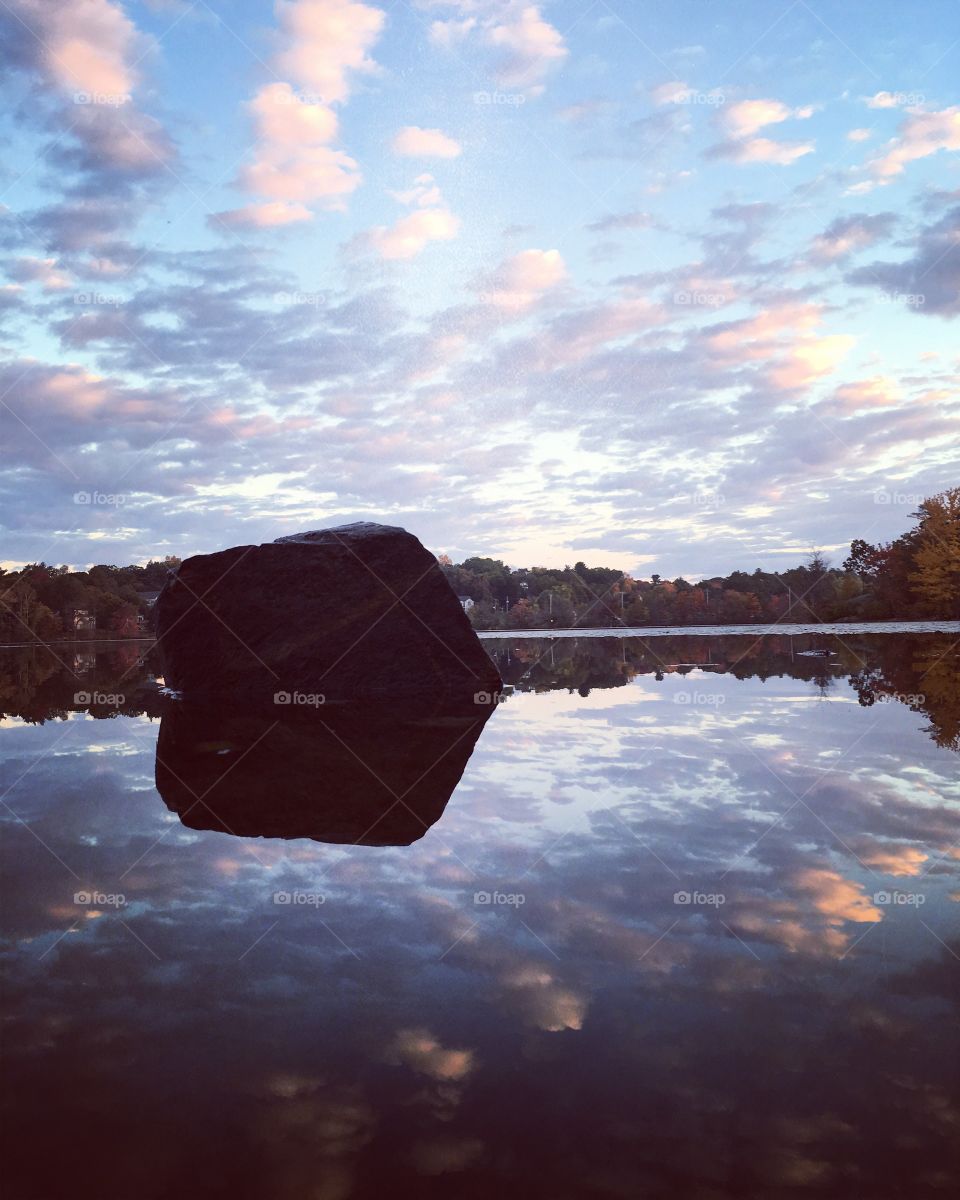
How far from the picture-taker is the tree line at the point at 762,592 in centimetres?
4691

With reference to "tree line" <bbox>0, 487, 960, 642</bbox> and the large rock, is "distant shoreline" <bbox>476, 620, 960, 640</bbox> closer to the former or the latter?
"tree line" <bbox>0, 487, 960, 642</bbox>

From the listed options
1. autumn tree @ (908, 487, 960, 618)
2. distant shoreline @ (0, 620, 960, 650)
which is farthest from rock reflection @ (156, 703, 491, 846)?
autumn tree @ (908, 487, 960, 618)

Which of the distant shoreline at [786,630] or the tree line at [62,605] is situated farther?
the tree line at [62,605]

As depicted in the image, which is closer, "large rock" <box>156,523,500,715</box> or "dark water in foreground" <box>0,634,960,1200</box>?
"dark water in foreground" <box>0,634,960,1200</box>

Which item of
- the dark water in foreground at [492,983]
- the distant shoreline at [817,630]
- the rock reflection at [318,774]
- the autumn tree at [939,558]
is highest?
the autumn tree at [939,558]

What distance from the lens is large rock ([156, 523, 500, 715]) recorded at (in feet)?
53.9

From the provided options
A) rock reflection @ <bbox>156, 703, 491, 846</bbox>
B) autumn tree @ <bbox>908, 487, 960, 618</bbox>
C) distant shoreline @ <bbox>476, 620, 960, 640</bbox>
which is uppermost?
autumn tree @ <bbox>908, 487, 960, 618</bbox>

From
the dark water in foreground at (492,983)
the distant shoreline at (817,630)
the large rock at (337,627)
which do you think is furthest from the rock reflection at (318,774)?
the distant shoreline at (817,630)

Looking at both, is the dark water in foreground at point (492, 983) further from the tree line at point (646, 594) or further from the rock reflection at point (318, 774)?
the tree line at point (646, 594)

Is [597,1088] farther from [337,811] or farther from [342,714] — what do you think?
[342,714]

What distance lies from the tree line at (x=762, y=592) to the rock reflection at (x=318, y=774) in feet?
28.4

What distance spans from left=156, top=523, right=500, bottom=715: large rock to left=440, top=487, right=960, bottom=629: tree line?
11.2ft

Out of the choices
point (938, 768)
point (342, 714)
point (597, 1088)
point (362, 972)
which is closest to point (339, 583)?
point (342, 714)

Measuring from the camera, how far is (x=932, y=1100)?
2.59 metres
